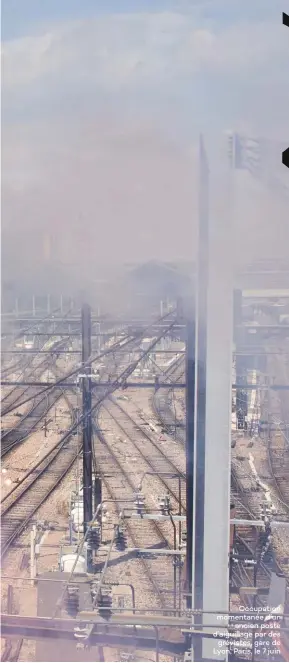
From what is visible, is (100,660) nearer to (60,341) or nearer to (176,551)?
(176,551)

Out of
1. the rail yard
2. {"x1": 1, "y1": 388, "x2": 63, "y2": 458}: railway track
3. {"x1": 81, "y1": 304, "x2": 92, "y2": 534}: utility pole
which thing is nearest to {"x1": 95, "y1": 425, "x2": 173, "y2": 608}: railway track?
the rail yard

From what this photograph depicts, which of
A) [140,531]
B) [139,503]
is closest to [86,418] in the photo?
[139,503]

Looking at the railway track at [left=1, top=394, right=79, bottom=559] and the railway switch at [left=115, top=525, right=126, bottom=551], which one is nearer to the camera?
the railway switch at [left=115, top=525, right=126, bottom=551]

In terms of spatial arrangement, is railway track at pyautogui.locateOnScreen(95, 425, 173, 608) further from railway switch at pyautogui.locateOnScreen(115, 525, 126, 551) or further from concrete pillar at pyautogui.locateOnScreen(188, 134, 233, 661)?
concrete pillar at pyautogui.locateOnScreen(188, 134, 233, 661)

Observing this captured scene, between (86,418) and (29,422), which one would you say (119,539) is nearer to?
(86,418)

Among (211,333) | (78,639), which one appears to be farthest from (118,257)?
(78,639)

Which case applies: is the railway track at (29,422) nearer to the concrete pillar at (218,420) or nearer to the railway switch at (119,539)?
the railway switch at (119,539)

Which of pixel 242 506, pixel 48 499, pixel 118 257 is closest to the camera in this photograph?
pixel 118 257
